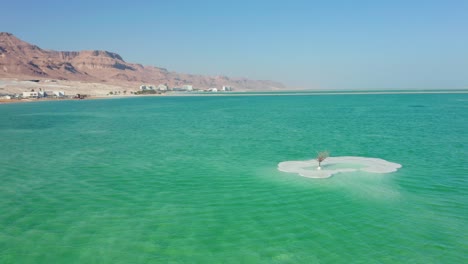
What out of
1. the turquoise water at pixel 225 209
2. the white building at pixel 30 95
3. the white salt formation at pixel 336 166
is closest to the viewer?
the turquoise water at pixel 225 209

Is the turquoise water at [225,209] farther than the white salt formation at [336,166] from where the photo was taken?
No

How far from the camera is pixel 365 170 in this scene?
2855 cm

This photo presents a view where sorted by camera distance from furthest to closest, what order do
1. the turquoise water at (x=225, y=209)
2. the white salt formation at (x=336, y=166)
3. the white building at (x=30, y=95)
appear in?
the white building at (x=30, y=95) → the white salt formation at (x=336, y=166) → the turquoise water at (x=225, y=209)

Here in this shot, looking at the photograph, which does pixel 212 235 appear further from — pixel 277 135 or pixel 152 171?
pixel 277 135

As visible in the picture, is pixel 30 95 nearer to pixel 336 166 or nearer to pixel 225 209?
pixel 336 166

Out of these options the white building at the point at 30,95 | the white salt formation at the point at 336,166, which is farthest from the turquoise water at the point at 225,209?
the white building at the point at 30,95

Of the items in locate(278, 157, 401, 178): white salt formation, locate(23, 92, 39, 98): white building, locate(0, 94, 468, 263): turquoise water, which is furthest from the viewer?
locate(23, 92, 39, 98): white building

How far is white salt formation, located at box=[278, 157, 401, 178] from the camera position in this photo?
92.0ft

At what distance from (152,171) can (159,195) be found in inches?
281

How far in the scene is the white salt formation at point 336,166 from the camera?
92.0 feet

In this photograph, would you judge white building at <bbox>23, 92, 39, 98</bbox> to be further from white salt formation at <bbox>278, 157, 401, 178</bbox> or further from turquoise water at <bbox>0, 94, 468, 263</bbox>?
white salt formation at <bbox>278, 157, 401, 178</bbox>

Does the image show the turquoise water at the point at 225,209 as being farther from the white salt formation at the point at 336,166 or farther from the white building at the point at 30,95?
the white building at the point at 30,95

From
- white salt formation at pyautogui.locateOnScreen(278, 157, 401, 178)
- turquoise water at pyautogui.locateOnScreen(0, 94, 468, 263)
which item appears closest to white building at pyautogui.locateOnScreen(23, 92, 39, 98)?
turquoise water at pyautogui.locateOnScreen(0, 94, 468, 263)

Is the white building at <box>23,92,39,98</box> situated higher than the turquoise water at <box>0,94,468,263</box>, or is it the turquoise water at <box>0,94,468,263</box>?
the white building at <box>23,92,39,98</box>
